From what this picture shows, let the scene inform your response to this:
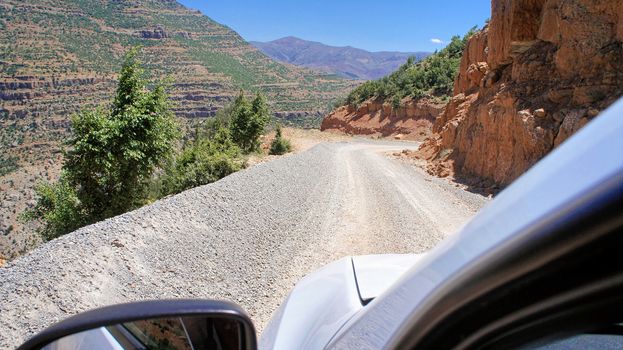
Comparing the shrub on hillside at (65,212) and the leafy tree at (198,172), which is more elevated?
the leafy tree at (198,172)

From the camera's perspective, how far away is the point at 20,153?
7812cm

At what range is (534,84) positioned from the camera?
1582cm

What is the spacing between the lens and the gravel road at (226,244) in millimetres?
5293

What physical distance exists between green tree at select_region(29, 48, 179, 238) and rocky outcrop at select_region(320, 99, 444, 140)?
2947 cm

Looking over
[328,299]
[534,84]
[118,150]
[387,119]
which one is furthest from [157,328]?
[387,119]

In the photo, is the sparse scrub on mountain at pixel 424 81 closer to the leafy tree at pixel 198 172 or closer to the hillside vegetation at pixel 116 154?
the leafy tree at pixel 198 172

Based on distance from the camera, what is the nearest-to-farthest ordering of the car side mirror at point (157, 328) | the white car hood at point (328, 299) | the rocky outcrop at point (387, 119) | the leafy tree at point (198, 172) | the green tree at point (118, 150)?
the car side mirror at point (157, 328) → the white car hood at point (328, 299) → the green tree at point (118, 150) → the leafy tree at point (198, 172) → the rocky outcrop at point (387, 119)

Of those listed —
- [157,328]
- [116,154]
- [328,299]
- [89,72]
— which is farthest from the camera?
[89,72]

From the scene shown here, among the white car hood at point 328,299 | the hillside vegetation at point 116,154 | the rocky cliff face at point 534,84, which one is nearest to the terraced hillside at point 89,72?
the hillside vegetation at point 116,154

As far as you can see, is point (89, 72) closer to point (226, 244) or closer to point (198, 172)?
point (198, 172)

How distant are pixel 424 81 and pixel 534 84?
31.4 m

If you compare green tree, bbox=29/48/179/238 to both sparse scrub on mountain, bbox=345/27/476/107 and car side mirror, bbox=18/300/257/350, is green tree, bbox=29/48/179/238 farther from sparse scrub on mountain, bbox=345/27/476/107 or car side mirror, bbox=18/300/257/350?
sparse scrub on mountain, bbox=345/27/476/107

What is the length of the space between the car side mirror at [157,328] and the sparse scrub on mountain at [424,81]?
42.7 metres

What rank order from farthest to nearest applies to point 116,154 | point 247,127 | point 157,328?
point 247,127 → point 116,154 → point 157,328
